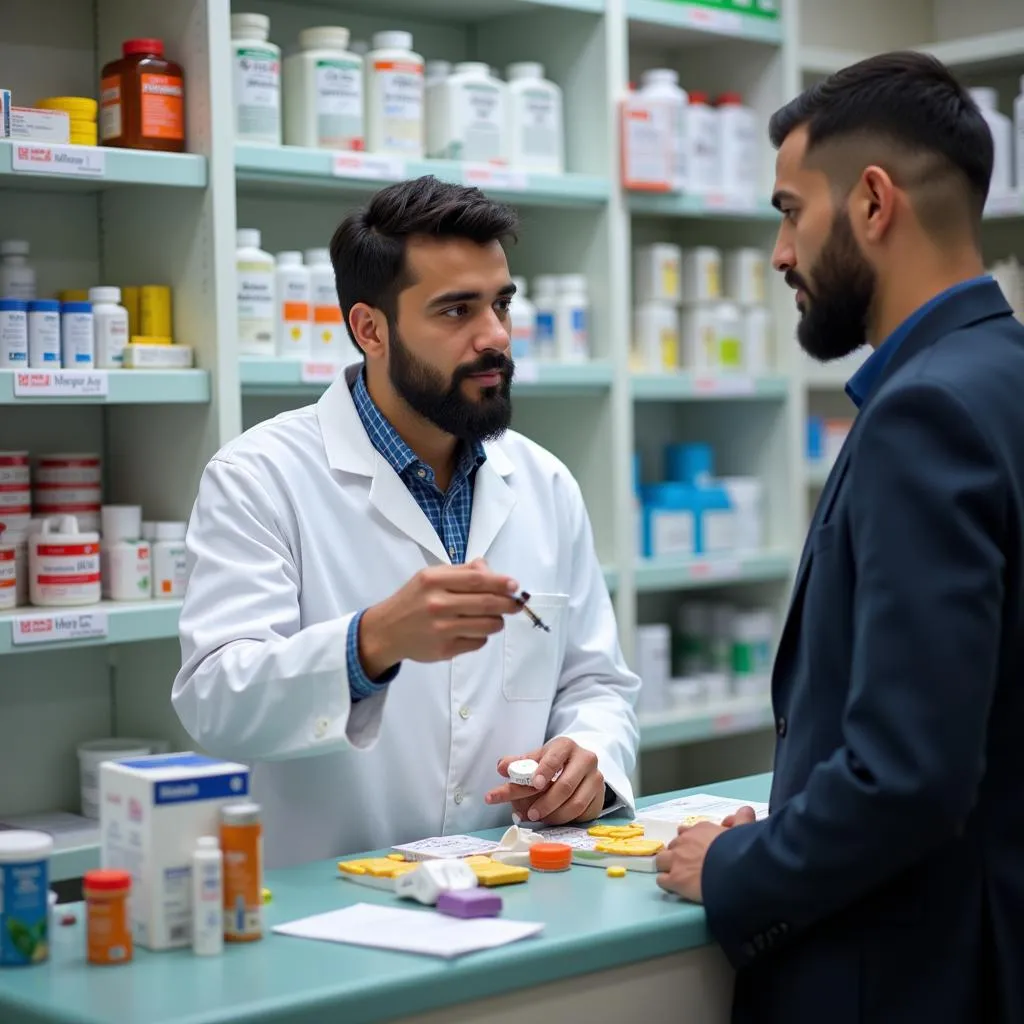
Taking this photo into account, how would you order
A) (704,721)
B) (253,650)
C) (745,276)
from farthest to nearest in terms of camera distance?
(745,276) < (704,721) < (253,650)

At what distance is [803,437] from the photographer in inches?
174

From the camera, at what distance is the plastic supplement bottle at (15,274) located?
2.98 m

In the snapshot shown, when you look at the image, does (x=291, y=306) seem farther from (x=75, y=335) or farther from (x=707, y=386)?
(x=707, y=386)

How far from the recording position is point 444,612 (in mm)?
1805

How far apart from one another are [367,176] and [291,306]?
326mm

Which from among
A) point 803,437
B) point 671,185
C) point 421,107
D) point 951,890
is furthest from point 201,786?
point 803,437

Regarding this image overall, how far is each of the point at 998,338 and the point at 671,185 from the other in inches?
94.9

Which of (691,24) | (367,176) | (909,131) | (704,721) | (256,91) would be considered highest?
(691,24)

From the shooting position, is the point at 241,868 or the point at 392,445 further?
the point at 392,445

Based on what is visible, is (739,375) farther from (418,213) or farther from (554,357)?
(418,213)

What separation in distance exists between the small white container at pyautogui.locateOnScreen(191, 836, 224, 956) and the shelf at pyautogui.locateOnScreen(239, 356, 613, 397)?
1.43 meters

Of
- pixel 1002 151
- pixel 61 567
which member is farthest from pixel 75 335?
pixel 1002 151

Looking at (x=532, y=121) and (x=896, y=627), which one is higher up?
(x=532, y=121)

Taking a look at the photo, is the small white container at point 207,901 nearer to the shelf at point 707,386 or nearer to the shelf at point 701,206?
the shelf at point 707,386
